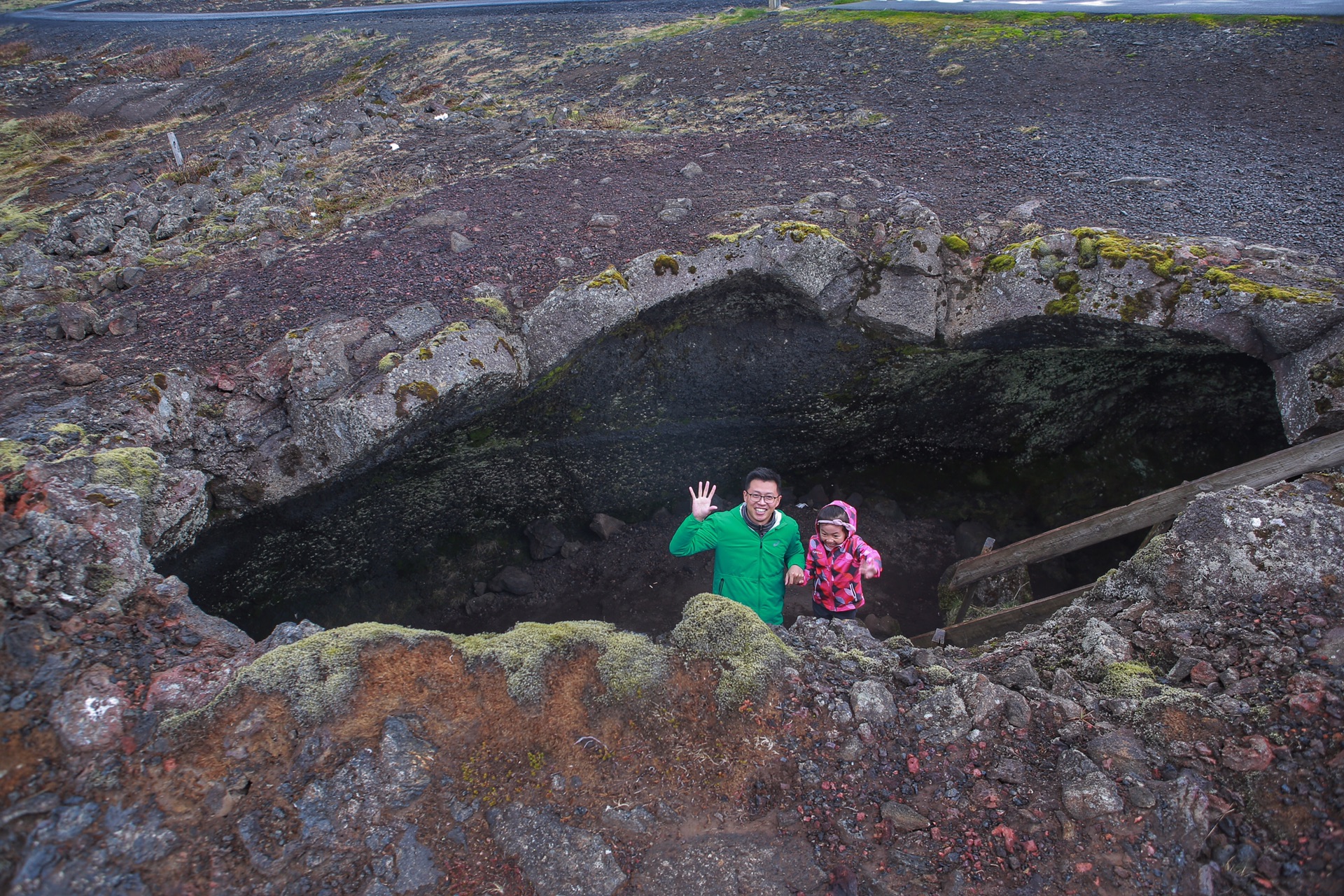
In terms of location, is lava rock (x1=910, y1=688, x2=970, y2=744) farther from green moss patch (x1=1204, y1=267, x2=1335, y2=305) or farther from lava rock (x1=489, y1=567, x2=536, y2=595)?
lava rock (x1=489, y1=567, x2=536, y2=595)

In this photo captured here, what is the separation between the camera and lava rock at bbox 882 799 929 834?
3.65m

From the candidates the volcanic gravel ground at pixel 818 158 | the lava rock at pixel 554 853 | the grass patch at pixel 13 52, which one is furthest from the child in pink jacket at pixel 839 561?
the grass patch at pixel 13 52

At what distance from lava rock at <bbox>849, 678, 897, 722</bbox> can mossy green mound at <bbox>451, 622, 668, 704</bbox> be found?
1.21m

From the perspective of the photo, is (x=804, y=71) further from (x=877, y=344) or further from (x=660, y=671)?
(x=660, y=671)

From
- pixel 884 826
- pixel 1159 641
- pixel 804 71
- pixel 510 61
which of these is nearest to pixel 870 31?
pixel 804 71

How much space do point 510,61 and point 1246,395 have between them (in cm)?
1439

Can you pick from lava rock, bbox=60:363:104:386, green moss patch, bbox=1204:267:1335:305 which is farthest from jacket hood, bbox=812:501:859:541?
lava rock, bbox=60:363:104:386

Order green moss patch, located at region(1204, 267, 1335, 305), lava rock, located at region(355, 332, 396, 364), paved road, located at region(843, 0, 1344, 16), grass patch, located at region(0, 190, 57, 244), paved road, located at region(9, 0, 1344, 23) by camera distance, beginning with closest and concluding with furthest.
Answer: green moss patch, located at region(1204, 267, 1335, 305)
lava rock, located at region(355, 332, 396, 364)
grass patch, located at region(0, 190, 57, 244)
paved road, located at region(843, 0, 1344, 16)
paved road, located at region(9, 0, 1344, 23)

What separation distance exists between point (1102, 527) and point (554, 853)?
588cm

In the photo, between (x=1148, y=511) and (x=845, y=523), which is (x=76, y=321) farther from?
(x=1148, y=511)

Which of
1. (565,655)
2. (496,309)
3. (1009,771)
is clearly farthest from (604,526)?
(1009,771)

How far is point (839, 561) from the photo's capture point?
5.97 metres

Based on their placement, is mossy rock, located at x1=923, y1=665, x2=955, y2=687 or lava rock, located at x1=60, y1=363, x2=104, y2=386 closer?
mossy rock, located at x1=923, y1=665, x2=955, y2=687

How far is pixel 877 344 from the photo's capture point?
7672 mm
